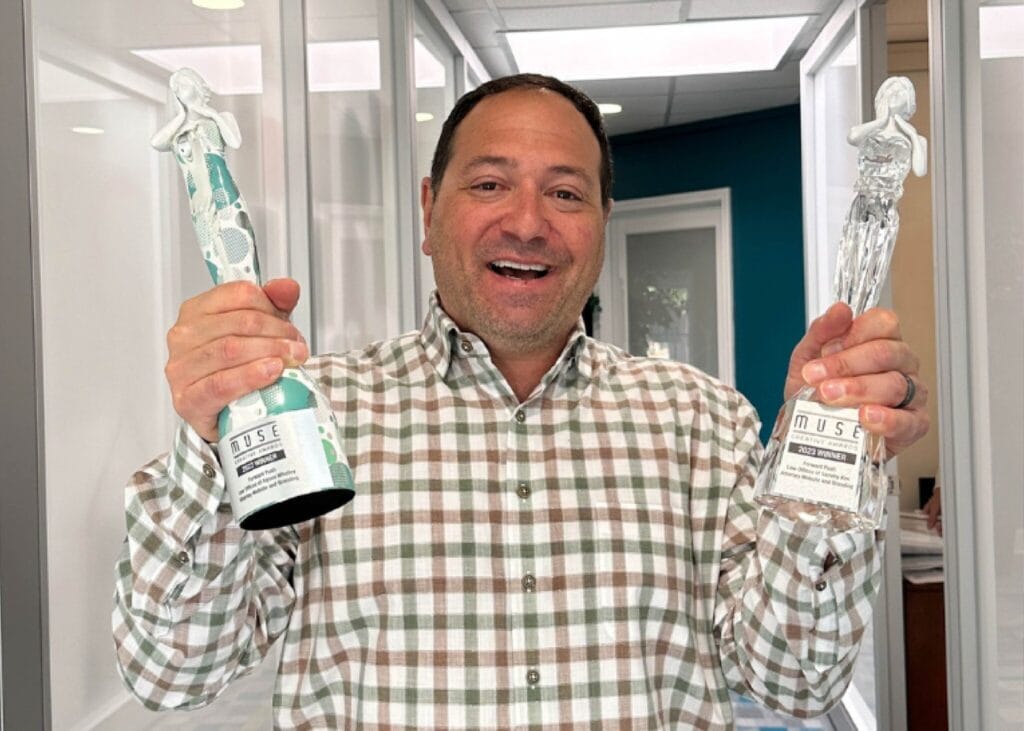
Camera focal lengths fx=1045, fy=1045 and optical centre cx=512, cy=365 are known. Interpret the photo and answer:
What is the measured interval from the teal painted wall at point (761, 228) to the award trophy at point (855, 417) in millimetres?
5438

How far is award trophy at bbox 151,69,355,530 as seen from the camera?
76 centimetres

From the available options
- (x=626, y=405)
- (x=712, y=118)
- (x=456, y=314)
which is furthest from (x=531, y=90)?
(x=712, y=118)

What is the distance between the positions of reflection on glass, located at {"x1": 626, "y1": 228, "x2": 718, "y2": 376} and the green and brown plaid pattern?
5.66 m

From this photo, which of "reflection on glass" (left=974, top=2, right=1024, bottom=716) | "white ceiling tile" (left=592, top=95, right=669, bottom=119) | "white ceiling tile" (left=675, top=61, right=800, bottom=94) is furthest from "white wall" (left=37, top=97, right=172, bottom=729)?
"white ceiling tile" (left=592, top=95, right=669, bottom=119)

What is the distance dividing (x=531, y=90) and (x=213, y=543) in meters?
0.69

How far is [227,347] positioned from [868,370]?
50 centimetres

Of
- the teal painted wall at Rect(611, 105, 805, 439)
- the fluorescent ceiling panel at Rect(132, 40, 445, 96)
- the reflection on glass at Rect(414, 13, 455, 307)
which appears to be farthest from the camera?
the teal painted wall at Rect(611, 105, 805, 439)

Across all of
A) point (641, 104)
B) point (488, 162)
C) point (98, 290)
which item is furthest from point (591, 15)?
point (98, 290)

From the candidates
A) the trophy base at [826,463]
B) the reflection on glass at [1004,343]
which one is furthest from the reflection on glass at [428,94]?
the trophy base at [826,463]

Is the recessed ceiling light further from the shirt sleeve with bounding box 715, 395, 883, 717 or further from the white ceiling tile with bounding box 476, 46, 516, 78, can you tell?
the white ceiling tile with bounding box 476, 46, 516, 78

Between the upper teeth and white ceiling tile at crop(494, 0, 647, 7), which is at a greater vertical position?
white ceiling tile at crop(494, 0, 647, 7)

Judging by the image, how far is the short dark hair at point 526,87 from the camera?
133cm

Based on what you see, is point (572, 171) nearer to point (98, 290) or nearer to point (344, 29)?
point (98, 290)

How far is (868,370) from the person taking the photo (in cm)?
84
